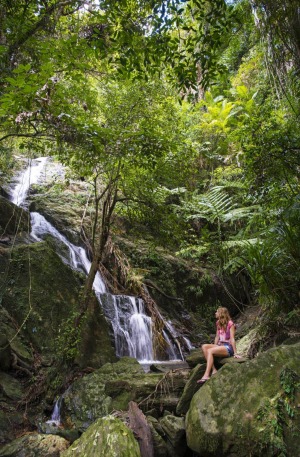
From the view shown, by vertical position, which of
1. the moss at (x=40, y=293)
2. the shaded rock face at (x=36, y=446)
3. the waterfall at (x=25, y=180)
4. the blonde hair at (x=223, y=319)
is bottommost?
the shaded rock face at (x=36, y=446)

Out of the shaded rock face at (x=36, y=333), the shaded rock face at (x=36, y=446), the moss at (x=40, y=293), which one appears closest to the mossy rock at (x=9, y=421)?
the shaded rock face at (x=36, y=333)

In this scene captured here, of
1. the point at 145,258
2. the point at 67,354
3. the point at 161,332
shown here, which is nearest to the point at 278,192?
the point at 67,354

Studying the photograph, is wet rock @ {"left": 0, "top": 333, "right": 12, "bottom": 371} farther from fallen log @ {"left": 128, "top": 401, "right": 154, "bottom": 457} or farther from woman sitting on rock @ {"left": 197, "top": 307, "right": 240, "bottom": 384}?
woman sitting on rock @ {"left": 197, "top": 307, "right": 240, "bottom": 384}

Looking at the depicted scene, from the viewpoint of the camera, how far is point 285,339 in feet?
15.2

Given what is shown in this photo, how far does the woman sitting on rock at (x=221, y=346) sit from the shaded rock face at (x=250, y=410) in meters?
0.61

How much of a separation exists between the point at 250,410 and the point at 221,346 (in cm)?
138

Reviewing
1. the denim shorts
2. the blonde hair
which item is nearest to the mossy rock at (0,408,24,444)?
the denim shorts

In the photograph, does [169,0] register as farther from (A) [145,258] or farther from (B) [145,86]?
(A) [145,258]

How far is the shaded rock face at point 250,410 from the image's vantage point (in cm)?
299

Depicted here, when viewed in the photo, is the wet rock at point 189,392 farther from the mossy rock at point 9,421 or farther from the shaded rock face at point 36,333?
the mossy rock at point 9,421

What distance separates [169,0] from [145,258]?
8.88 metres

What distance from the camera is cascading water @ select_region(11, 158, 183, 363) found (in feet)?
26.4

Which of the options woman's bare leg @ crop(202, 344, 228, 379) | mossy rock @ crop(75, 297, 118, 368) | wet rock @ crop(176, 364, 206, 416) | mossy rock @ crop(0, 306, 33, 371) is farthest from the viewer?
mossy rock @ crop(75, 297, 118, 368)

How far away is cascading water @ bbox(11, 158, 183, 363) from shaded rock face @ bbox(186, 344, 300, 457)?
4567 mm
